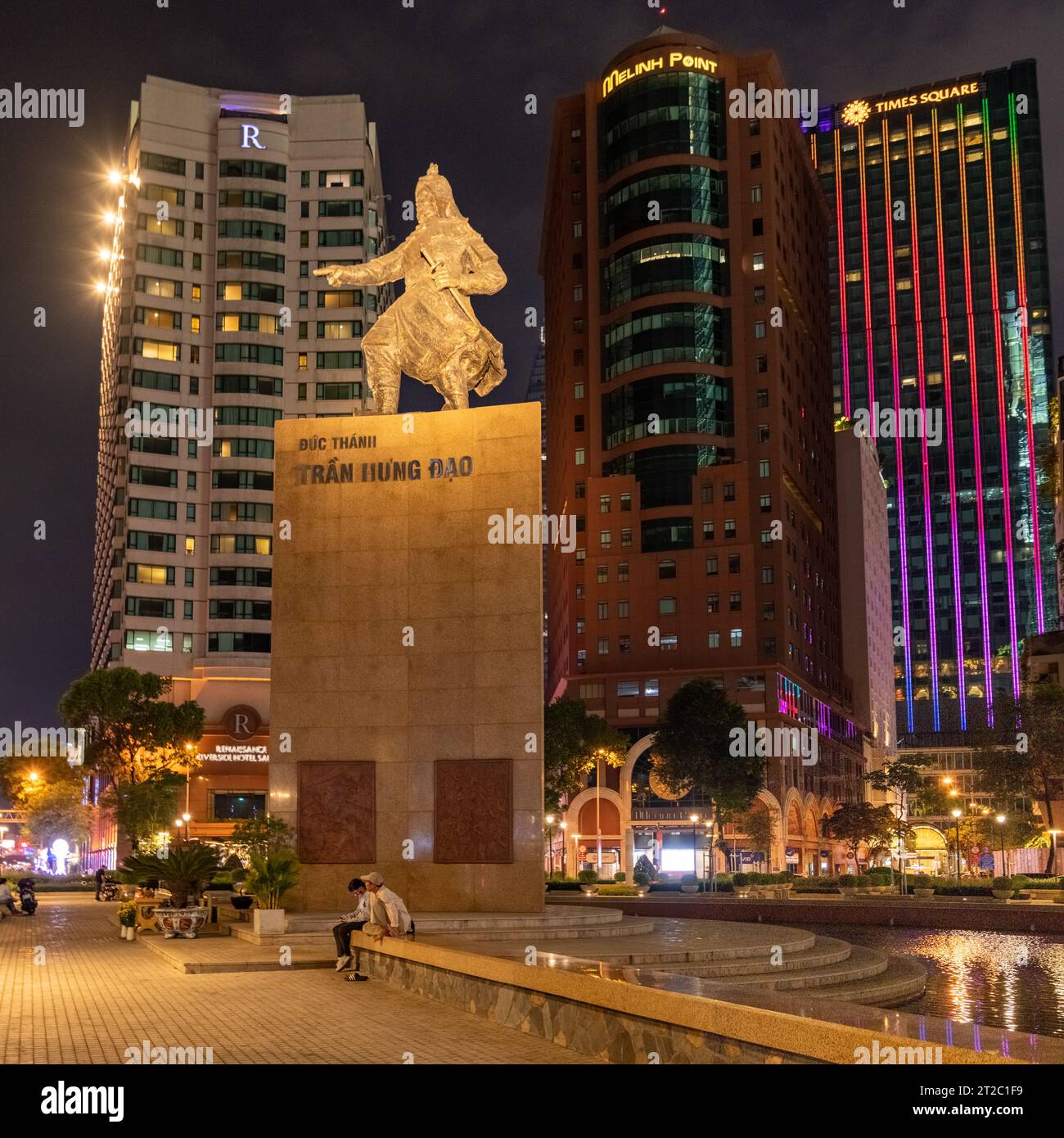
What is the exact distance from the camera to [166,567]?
10269 centimetres

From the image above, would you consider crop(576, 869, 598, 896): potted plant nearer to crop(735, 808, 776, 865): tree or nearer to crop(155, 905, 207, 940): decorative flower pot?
crop(735, 808, 776, 865): tree

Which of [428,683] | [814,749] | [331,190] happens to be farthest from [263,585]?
[428,683]

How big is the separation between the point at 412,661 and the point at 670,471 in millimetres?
91266

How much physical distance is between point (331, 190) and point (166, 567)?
34914mm

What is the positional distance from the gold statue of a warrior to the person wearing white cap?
1321 centimetres

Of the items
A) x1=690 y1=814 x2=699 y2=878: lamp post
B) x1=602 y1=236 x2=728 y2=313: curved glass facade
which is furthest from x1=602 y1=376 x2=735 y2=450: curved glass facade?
x1=690 y1=814 x2=699 y2=878: lamp post

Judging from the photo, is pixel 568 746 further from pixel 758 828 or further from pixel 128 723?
pixel 128 723

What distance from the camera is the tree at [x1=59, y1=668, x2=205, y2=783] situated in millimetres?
74375

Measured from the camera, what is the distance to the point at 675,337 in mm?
119188

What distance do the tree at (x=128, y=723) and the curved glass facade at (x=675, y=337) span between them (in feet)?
195

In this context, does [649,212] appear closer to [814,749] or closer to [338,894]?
[814,749]

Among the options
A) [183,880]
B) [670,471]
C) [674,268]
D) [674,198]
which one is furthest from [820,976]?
[674,198]

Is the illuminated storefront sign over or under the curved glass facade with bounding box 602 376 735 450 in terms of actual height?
over

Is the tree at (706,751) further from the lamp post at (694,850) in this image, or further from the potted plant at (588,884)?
the potted plant at (588,884)
